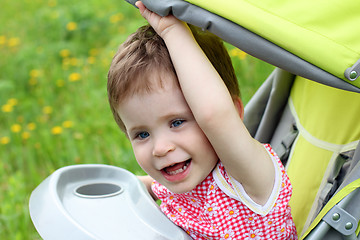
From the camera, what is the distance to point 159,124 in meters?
1.33

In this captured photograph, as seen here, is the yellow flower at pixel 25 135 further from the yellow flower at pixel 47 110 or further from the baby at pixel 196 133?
the baby at pixel 196 133

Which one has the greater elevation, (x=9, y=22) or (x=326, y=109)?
(x=326, y=109)

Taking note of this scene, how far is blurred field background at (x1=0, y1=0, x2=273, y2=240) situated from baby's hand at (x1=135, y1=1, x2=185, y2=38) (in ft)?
4.22

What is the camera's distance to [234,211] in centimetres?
140

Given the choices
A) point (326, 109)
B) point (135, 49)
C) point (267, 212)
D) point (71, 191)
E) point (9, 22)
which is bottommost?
Result: point (9, 22)

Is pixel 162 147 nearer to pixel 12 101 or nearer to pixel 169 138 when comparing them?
pixel 169 138

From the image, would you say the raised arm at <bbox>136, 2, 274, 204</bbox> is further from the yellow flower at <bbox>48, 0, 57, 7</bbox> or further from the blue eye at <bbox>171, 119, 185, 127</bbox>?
the yellow flower at <bbox>48, 0, 57, 7</bbox>

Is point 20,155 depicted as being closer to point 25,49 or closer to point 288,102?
point 25,49

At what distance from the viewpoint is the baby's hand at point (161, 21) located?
1271mm

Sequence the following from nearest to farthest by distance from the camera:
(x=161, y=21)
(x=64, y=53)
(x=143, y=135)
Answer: (x=161, y=21)
(x=143, y=135)
(x=64, y=53)

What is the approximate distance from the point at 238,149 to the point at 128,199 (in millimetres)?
409

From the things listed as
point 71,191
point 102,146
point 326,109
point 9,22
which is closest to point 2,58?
point 9,22

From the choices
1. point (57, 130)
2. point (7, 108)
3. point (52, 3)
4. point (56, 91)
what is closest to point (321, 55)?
point (57, 130)

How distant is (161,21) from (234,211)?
50 cm
